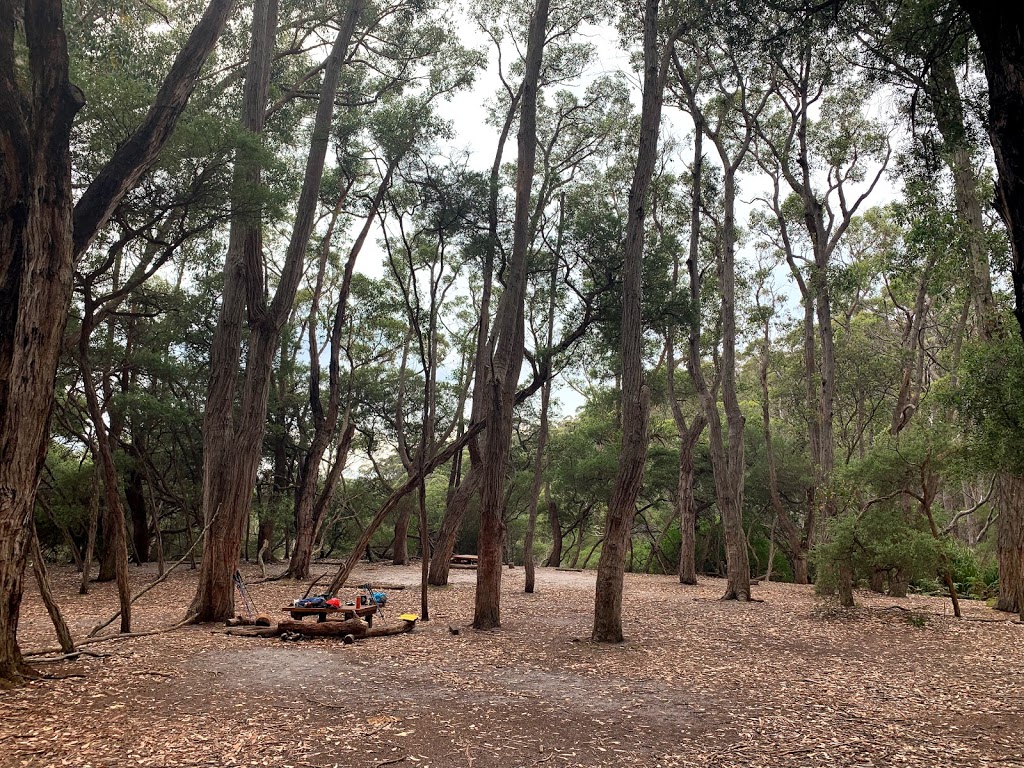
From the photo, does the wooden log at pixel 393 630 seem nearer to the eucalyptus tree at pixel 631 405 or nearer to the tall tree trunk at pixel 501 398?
the tall tree trunk at pixel 501 398

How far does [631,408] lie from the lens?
8016 mm

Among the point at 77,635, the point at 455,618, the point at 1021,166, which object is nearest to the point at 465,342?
the point at 455,618

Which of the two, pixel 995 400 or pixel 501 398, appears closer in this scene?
pixel 995 400

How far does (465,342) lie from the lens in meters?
22.0

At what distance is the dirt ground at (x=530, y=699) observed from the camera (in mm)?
4059

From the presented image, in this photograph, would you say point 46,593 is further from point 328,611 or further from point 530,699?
point 530,699

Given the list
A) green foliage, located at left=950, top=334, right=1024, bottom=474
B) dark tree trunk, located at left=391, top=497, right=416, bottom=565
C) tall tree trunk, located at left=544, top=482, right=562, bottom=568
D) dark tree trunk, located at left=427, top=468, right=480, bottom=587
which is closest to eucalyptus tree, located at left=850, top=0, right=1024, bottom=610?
green foliage, located at left=950, top=334, right=1024, bottom=474

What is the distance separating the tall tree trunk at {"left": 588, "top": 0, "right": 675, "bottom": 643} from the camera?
25.8 feet

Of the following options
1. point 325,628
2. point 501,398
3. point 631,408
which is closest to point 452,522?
point 501,398

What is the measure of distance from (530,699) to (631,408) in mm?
3751

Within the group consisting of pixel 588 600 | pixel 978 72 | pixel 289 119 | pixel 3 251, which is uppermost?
pixel 289 119

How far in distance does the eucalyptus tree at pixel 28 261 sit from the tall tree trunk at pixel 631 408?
224 inches

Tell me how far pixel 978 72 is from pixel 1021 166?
5.99m

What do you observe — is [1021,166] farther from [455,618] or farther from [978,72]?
[455,618]
